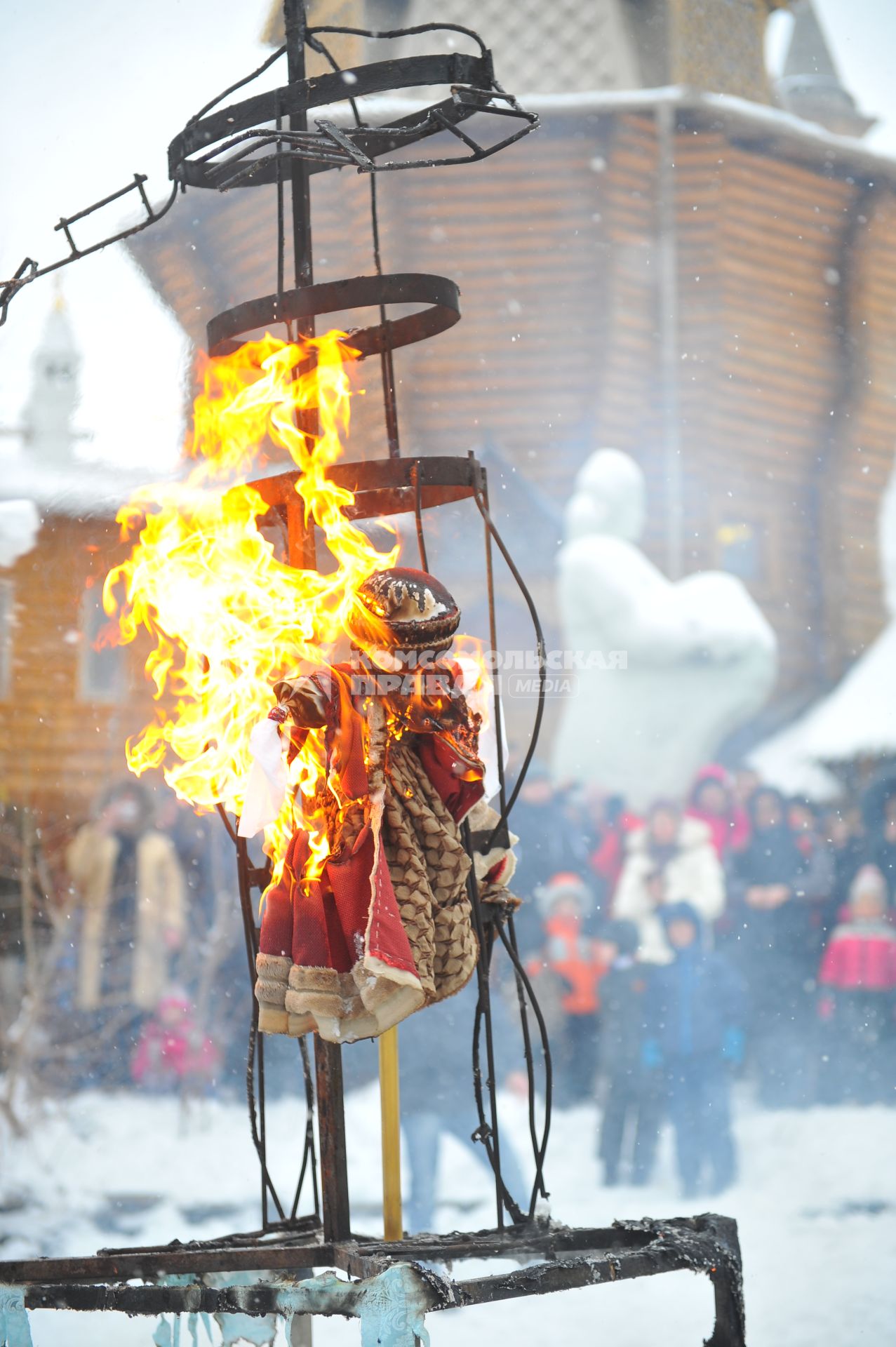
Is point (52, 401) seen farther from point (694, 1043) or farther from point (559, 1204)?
point (559, 1204)

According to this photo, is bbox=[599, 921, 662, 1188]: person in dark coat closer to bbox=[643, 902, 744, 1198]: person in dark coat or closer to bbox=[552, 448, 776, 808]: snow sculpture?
bbox=[643, 902, 744, 1198]: person in dark coat

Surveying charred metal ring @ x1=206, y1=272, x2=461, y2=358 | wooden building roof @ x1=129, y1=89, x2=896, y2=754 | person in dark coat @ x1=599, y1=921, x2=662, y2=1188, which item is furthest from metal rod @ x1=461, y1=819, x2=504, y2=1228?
wooden building roof @ x1=129, y1=89, x2=896, y2=754

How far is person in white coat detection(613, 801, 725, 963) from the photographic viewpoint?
501 centimetres

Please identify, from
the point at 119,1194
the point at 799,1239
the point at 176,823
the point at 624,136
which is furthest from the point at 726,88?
the point at 119,1194

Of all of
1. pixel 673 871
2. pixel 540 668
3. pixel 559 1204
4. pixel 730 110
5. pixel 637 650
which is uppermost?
pixel 730 110

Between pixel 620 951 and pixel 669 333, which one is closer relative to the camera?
pixel 620 951

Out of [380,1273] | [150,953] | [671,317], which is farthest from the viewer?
[671,317]

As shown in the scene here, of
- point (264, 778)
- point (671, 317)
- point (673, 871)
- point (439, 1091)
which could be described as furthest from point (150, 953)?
point (671, 317)

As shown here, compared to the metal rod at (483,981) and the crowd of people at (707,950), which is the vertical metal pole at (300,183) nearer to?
the metal rod at (483,981)

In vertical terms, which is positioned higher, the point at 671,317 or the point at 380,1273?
the point at 671,317

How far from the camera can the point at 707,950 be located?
4.91 m

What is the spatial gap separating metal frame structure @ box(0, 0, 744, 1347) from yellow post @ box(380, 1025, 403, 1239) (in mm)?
69

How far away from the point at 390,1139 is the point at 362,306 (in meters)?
1.41

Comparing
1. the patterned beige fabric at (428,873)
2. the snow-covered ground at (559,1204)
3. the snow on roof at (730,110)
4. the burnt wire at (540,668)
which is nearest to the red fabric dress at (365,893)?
the patterned beige fabric at (428,873)
